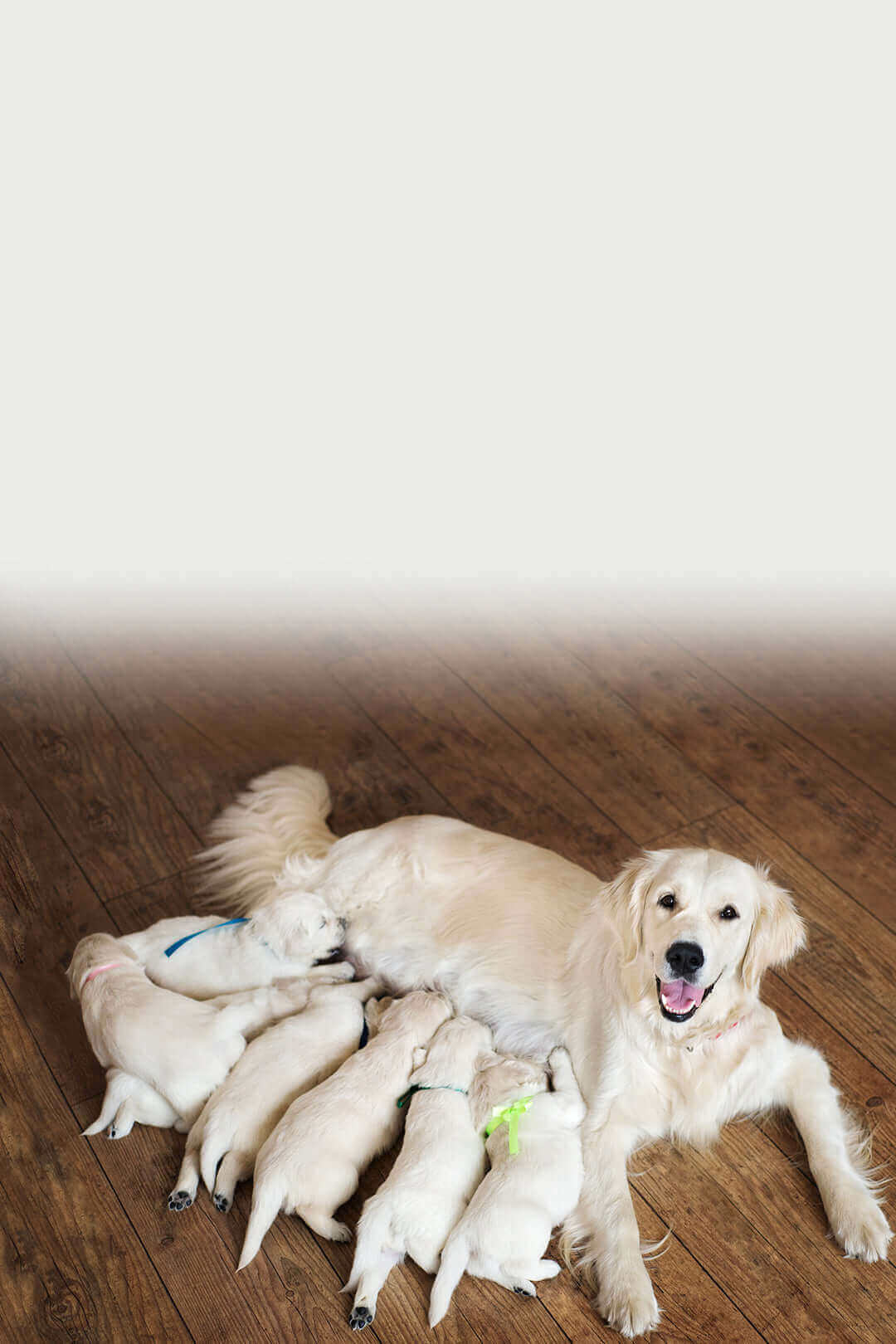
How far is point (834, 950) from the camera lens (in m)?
2.28

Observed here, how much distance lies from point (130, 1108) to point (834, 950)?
132 cm

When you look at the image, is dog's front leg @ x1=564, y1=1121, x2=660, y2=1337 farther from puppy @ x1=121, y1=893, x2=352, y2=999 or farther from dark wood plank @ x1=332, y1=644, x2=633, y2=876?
dark wood plank @ x1=332, y1=644, x2=633, y2=876

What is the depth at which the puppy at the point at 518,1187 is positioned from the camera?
1.62 meters

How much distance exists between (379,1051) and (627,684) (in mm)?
1459

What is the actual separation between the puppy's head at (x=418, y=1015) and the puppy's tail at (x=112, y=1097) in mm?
417

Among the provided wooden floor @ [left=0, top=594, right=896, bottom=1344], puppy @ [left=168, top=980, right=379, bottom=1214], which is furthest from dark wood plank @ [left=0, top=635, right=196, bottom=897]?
puppy @ [left=168, top=980, right=379, bottom=1214]

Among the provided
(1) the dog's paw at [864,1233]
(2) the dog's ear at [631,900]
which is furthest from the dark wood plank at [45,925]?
(1) the dog's paw at [864,1233]

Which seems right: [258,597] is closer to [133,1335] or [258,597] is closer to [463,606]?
[463,606]

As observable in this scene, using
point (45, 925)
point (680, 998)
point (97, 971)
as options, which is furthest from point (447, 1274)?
point (45, 925)

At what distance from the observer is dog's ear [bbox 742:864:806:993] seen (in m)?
1.80

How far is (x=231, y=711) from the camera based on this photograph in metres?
3.02

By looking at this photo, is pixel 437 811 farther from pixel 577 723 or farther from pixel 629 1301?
pixel 629 1301

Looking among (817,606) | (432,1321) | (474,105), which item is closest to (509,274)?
(474,105)

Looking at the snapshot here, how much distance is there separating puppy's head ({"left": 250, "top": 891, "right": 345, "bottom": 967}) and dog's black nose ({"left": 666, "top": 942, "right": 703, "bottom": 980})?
0.65 metres
